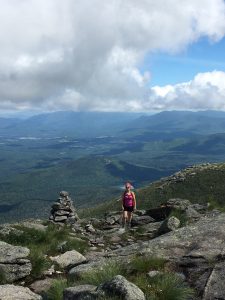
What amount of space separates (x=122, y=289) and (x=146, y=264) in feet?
11.7

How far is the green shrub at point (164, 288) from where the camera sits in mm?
11742

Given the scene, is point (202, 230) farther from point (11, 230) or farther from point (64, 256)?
point (11, 230)

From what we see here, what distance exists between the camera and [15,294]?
14.6 m

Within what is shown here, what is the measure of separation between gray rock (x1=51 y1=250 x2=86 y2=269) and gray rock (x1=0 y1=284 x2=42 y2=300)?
427cm

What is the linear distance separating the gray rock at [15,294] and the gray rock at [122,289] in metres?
3.84

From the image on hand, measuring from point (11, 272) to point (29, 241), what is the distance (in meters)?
7.11

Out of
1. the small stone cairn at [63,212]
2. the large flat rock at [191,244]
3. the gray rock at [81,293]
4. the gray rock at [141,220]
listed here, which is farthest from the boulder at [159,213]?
the gray rock at [81,293]

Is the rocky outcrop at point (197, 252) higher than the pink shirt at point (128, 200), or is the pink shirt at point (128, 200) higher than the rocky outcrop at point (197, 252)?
the rocky outcrop at point (197, 252)

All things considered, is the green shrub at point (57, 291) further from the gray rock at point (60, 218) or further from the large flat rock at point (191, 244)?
the gray rock at point (60, 218)

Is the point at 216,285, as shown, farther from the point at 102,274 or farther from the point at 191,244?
the point at 191,244

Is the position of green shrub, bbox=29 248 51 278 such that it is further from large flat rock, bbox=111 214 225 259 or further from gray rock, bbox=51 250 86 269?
large flat rock, bbox=111 214 225 259

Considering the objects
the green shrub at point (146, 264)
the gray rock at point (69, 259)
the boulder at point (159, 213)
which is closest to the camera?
the green shrub at point (146, 264)

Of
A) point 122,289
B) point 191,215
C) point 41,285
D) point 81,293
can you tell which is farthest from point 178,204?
point 122,289

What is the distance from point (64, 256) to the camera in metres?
20.6
